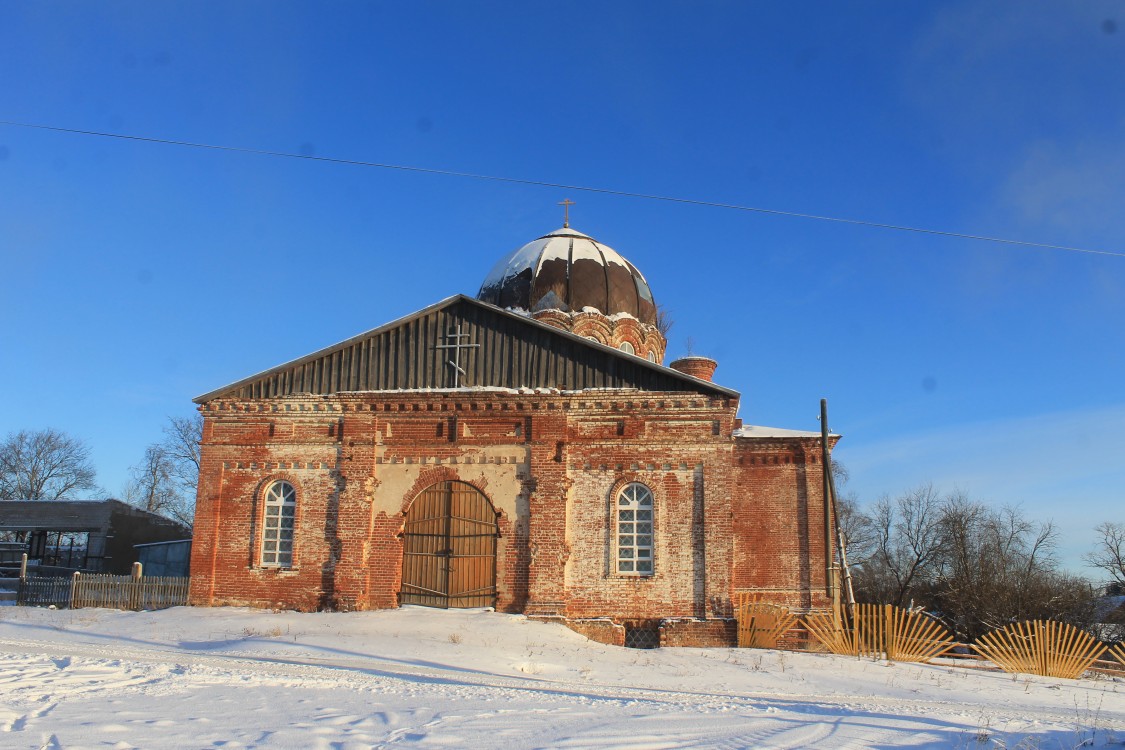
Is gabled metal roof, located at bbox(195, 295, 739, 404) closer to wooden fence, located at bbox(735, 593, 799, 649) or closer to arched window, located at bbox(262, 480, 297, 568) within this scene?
arched window, located at bbox(262, 480, 297, 568)

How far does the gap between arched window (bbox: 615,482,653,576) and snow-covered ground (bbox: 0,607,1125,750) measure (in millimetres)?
2025

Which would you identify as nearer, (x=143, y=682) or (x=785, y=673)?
(x=143, y=682)

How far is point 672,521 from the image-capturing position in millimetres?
16984

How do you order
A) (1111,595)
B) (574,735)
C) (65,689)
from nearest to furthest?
(574,735) → (65,689) → (1111,595)

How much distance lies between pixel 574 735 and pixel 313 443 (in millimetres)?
12594

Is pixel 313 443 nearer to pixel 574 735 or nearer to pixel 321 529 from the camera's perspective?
pixel 321 529

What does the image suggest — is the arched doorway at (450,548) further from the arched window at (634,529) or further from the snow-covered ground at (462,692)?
the arched window at (634,529)

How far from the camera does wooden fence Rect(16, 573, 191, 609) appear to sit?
1769cm

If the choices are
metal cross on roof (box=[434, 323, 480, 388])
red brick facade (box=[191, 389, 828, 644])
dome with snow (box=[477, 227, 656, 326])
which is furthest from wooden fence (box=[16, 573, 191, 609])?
dome with snow (box=[477, 227, 656, 326])

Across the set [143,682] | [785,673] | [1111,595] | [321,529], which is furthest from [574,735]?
[1111,595]

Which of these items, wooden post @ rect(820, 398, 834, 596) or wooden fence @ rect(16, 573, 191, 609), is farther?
wooden post @ rect(820, 398, 834, 596)

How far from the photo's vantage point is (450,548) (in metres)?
17.1

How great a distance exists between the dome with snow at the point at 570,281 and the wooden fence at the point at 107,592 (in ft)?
35.5

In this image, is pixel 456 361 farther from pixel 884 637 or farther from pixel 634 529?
pixel 884 637
